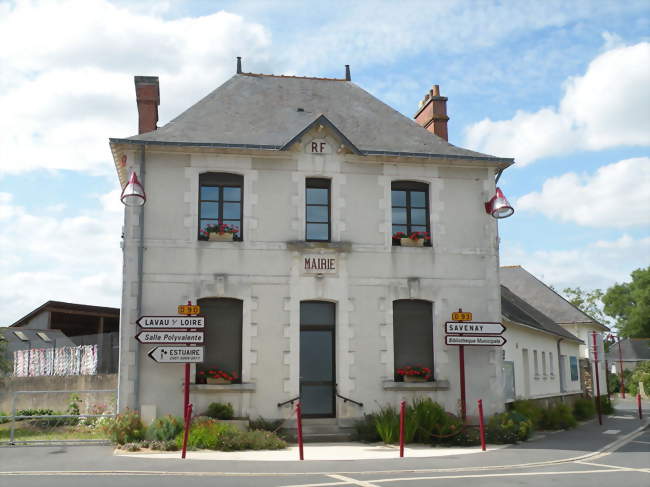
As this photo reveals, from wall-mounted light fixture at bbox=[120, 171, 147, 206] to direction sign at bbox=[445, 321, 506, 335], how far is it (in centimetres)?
723

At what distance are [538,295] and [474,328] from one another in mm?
20077

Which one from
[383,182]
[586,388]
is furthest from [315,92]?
[586,388]

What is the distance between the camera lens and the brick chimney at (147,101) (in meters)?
17.5

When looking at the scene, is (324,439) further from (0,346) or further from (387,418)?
(0,346)

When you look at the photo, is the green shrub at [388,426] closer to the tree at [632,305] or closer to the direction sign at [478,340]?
the direction sign at [478,340]

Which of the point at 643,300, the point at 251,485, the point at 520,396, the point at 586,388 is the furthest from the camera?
the point at 643,300

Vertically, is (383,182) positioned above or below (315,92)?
below

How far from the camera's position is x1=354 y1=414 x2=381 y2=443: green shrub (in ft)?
49.1

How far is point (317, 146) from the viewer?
1655 cm

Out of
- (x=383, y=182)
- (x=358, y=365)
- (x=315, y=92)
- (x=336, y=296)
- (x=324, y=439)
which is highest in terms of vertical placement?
(x=315, y=92)

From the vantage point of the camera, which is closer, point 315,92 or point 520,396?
point 315,92

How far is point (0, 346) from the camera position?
79.0ft

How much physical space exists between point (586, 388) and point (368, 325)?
20.8 meters

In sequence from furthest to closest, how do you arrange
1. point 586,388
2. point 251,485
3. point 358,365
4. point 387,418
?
point 586,388, point 358,365, point 387,418, point 251,485
